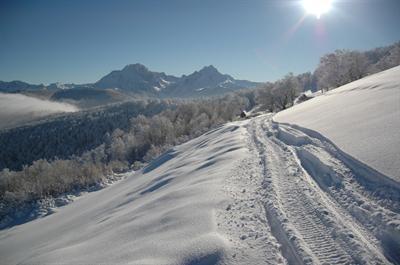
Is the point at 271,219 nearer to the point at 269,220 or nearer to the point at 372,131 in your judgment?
the point at 269,220

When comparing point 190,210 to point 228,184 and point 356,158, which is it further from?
point 356,158

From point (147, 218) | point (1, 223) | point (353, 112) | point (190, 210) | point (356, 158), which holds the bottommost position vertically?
point (1, 223)

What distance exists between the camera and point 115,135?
58.4 meters

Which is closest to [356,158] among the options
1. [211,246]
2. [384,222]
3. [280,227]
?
[384,222]

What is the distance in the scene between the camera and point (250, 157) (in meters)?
11.9

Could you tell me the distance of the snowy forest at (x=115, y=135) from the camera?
78.7ft

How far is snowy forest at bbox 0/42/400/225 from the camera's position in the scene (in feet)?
78.7

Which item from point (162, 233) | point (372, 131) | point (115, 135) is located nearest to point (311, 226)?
point (162, 233)

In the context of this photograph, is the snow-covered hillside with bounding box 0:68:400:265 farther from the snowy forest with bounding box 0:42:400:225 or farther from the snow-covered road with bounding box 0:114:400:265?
the snowy forest with bounding box 0:42:400:225

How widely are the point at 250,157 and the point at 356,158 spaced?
16.2 feet

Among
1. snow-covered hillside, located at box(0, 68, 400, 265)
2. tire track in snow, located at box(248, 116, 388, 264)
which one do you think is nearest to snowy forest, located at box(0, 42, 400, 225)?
snow-covered hillside, located at box(0, 68, 400, 265)

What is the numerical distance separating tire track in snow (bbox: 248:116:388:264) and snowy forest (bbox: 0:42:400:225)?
19003 millimetres

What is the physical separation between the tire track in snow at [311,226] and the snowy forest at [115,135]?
62.3 feet

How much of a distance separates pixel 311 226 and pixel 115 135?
5777 centimetres
